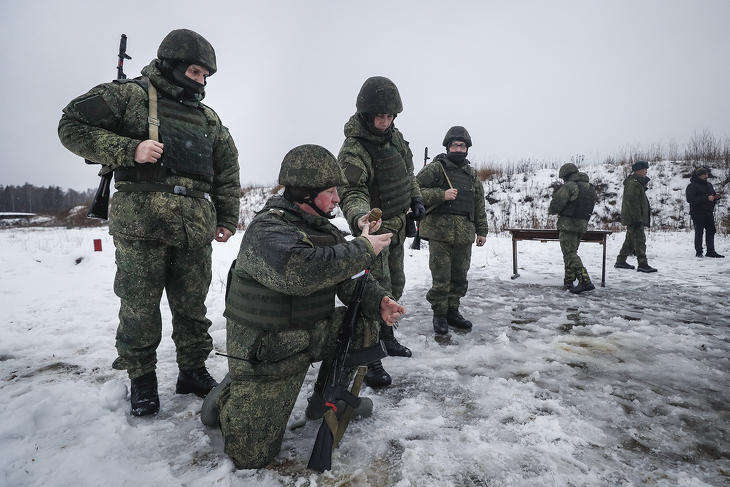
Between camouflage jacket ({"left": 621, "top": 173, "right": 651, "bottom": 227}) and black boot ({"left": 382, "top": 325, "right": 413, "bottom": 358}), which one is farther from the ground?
camouflage jacket ({"left": 621, "top": 173, "right": 651, "bottom": 227})

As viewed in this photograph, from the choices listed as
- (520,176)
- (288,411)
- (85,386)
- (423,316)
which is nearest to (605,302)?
(423,316)

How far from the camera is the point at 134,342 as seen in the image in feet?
7.82

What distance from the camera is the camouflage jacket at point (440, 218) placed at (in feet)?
13.9

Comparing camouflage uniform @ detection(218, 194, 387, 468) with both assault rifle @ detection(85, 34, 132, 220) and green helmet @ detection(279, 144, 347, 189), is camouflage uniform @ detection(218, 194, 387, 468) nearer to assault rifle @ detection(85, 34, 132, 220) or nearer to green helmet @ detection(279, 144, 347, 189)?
green helmet @ detection(279, 144, 347, 189)

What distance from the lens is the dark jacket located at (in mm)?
8891

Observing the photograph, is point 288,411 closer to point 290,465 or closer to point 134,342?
point 290,465

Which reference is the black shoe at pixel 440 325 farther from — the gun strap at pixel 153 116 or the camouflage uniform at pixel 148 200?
the gun strap at pixel 153 116

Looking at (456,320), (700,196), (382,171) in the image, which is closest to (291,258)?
(382,171)

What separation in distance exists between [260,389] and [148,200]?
1.39m

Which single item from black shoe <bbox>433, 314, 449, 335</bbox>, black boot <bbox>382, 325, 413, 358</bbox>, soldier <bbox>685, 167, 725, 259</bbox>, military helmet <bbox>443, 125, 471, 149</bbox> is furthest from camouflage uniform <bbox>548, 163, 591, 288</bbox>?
soldier <bbox>685, 167, 725, 259</bbox>

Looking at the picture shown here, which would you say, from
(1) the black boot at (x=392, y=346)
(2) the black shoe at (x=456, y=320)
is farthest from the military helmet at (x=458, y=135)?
(1) the black boot at (x=392, y=346)

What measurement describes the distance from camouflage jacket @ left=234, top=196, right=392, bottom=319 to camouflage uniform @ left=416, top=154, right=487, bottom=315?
7.77ft

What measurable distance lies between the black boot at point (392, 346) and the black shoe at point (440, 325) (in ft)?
2.13

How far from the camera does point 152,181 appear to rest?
2.38 m
